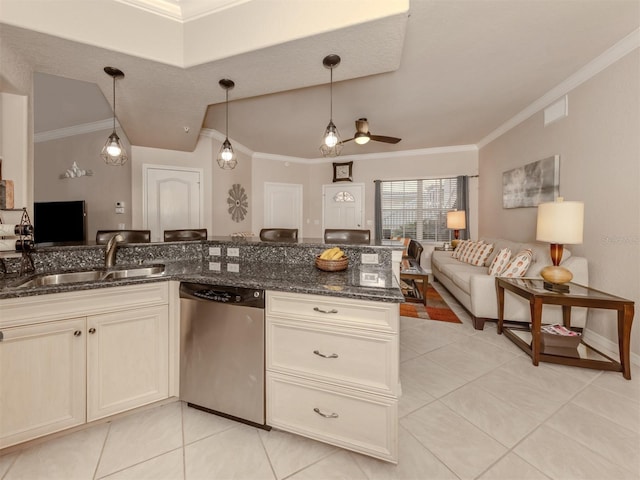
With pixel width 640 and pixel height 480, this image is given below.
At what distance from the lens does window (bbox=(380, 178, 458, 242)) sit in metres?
5.49

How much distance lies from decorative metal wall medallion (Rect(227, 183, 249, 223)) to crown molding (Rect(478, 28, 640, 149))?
15.4 ft

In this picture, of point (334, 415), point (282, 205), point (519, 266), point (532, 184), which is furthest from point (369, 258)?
point (282, 205)

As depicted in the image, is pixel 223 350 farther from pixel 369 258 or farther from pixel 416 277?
pixel 416 277

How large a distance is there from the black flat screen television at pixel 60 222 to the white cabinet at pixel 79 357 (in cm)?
363

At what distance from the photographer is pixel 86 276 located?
1775 mm

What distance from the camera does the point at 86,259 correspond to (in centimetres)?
185

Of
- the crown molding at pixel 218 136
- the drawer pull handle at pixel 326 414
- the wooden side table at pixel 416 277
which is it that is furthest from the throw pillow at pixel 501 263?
the crown molding at pixel 218 136

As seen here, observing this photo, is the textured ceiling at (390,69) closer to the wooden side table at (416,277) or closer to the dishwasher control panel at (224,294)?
the dishwasher control panel at (224,294)

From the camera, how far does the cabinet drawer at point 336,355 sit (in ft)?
4.02

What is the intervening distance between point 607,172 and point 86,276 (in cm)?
431

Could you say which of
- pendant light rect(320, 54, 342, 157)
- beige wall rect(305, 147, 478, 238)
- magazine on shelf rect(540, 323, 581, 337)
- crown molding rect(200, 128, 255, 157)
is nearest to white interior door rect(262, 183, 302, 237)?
beige wall rect(305, 147, 478, 238)

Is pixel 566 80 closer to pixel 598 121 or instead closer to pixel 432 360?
pixel 598 121

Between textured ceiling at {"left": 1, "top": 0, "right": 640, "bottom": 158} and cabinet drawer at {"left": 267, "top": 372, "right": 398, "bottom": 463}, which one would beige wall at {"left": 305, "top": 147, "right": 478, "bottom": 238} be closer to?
textured ceiling at {"left": 1, "top": 0, "right": 640, "bottom": 158}

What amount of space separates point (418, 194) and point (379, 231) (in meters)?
1.13
